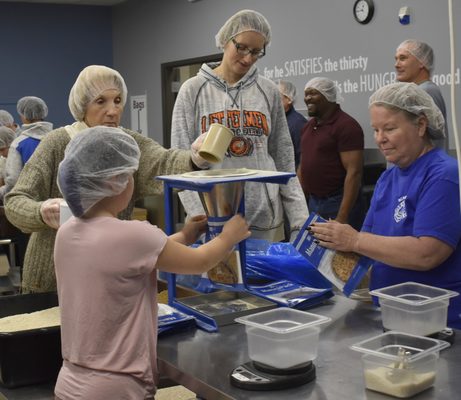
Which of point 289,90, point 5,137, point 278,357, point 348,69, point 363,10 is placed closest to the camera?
point 278,357

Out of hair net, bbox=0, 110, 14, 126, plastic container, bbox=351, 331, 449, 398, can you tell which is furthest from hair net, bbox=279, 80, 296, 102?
plastic container, bbox=351, 331, 449, 398

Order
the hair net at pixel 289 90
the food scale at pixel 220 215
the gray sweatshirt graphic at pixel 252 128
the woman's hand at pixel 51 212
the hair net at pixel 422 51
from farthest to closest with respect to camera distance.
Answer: the hair net at pixel 289 90 < the hair net at pixel 422 51 < the gray sweatshirt graphic at pixel 252 128 < the woman's hand at pixel 51 212 < the food scale at pixel 220 215

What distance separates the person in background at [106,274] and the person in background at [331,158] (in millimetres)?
3057

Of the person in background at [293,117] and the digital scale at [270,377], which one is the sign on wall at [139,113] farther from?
the digital scale at [270,377]

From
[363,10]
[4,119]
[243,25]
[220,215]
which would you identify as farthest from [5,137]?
[220,215]

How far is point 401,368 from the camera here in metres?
1.37

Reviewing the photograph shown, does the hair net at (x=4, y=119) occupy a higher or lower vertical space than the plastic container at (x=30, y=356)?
higher

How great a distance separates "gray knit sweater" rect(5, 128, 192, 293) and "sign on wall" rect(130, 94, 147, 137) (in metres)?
6.13

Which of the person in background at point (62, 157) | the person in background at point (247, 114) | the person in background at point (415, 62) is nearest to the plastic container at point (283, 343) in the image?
the person in background at point (62, 157)

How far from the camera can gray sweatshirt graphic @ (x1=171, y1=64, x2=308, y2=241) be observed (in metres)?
2.66

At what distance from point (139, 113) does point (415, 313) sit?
7152mm

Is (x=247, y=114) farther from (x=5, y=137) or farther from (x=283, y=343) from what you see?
(x=5, y=137)

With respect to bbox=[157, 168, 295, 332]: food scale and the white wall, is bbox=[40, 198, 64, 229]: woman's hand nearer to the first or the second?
bbox=[157, 168, 295, 332]: food scale

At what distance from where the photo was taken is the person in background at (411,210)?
76.0 inches
